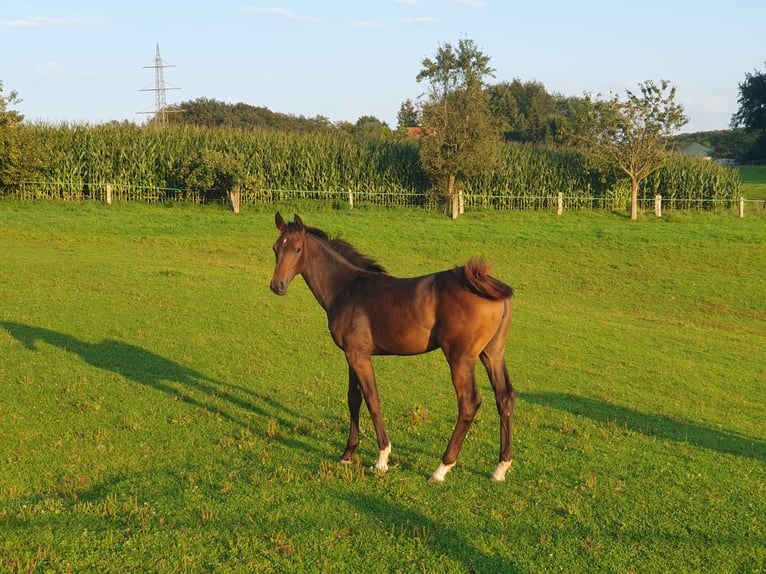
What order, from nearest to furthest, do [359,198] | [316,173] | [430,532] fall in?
[430,532] < [359,198] < [316,173]

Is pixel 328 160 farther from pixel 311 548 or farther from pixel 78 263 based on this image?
pixel 311 548

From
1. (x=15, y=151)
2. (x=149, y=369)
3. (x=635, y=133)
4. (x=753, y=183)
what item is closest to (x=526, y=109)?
(x=753, y=183)

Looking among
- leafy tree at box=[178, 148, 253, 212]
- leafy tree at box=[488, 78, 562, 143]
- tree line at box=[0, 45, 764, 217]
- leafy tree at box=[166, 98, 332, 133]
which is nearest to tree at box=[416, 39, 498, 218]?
tree line at box=[0, 45, 764, 217]

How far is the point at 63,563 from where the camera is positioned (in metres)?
4.77

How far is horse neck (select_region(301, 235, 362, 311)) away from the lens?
23.8ft

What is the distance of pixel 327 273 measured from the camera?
287 inches

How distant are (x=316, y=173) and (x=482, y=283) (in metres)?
33.9

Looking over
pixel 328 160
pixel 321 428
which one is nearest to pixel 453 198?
pixel 328 160

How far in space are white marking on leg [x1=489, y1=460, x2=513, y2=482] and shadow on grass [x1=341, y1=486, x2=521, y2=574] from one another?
3.70ft

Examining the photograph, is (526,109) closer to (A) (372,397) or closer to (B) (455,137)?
(B) (455,137)

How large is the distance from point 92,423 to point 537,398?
19.3ft

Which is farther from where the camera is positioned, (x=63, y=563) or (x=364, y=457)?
(x=364, y=457)

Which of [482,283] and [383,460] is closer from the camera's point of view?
[482,283]

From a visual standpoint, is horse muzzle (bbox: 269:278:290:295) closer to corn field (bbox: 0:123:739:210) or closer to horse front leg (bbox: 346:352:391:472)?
horse front leg (bbox: 346:352:391:472)
